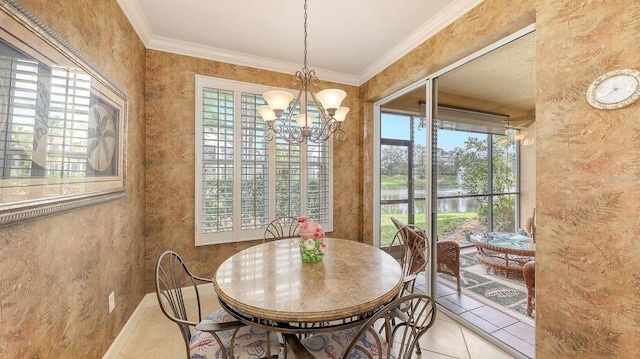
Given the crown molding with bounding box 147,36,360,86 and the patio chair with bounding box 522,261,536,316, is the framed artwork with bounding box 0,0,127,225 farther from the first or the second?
the patio chair with bounding box 522,261,536,316

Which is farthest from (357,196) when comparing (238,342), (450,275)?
(238,342)

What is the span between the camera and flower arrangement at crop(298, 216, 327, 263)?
1.66m

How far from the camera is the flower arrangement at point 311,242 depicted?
1656 millimetres

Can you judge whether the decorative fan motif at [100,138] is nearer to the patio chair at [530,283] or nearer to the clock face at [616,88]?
the clock face at [616,88]

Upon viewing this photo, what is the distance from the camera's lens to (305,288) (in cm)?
135

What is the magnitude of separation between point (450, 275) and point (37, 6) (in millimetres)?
3427

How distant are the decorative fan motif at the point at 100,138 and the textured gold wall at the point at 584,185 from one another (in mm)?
2796

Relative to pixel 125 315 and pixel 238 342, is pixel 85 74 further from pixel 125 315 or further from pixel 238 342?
pixel 125 315

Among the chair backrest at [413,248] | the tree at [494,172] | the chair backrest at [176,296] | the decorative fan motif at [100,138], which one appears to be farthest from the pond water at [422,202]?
the decorative fan motif at [100,138]

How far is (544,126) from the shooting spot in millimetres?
1587

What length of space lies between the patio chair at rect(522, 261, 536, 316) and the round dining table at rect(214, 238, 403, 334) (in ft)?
3.48

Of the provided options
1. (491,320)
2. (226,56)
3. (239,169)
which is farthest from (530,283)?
(226,56)

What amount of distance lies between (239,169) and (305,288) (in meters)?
1.95

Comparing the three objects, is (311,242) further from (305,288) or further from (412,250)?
(412,250)
